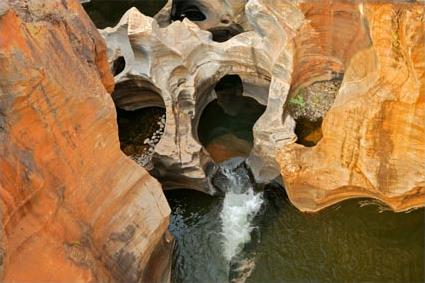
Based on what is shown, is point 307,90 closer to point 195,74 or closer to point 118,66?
point 195,74

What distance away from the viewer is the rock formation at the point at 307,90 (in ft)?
37.1

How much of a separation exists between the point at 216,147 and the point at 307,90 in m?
3.48

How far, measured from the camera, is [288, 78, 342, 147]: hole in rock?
1416 centimetres

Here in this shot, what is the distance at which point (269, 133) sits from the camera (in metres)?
13.7

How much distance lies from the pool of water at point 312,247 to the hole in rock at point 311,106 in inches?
75.8

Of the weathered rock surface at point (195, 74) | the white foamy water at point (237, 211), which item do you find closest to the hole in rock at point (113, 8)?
the weathered rock surface at point (195, 74)

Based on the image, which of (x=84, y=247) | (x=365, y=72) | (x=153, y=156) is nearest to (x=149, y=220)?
(x=84, y=247)

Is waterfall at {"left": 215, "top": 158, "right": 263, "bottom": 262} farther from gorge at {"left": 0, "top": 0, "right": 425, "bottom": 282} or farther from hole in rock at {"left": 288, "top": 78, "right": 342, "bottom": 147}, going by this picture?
hole in rock at {"left": 288, "top": 78, "right": 342, "bottom": 147}

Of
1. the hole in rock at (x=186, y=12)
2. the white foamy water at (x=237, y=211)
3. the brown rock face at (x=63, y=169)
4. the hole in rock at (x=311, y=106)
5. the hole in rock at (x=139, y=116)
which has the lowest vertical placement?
the white foamy water at (x=237, y=211)

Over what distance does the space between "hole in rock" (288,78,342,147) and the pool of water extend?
1924 millimetres

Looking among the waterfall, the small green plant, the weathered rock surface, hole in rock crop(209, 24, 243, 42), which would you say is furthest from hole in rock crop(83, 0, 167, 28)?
the waterfall

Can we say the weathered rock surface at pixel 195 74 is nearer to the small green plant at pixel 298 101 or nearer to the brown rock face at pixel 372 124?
the small green plant at pixel 298 101

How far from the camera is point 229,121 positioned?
1745 centimetres

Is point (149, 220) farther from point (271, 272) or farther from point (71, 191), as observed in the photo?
point (271, 272)
